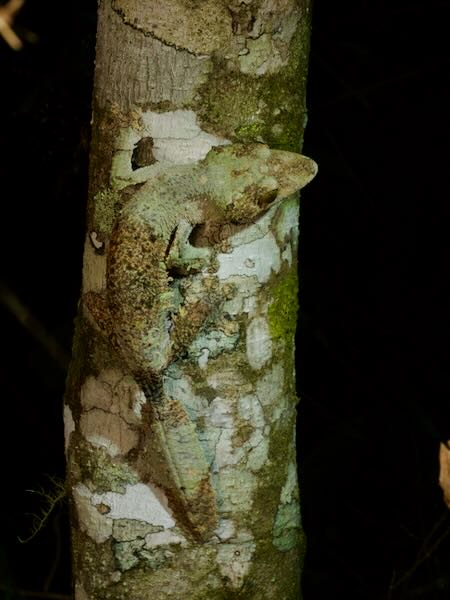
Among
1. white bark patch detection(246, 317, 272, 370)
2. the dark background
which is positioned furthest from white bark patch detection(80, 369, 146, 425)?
the dark background

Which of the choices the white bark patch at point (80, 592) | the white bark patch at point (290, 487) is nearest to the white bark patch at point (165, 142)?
the white bark patch at point (290, 487)

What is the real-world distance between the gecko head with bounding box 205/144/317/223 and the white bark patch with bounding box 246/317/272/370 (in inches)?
5.6

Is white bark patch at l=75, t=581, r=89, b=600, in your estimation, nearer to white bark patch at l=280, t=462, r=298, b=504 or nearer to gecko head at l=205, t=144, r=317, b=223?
white bark patch at l=280, t=462, r=298, b=504

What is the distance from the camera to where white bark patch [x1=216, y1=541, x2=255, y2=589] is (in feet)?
3.90

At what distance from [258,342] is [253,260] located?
0.38 ft

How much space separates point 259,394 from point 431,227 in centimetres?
106

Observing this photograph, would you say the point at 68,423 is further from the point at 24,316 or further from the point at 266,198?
the point at 24,316

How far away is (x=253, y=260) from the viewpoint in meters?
1.13

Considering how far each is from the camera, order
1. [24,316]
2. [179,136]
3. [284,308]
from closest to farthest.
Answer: [179,136] → [284,308] → [24,316]

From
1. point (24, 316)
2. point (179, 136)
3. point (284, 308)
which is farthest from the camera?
point (24, 316)

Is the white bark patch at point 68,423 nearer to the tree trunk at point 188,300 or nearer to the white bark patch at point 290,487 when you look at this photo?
the tree trunk at point 188,300

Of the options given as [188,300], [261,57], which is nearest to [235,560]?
[188,300]

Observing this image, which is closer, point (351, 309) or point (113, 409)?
point (113, 409)

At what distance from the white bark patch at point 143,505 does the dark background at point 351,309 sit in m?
0.85
